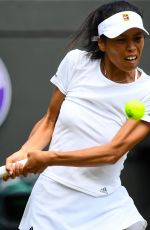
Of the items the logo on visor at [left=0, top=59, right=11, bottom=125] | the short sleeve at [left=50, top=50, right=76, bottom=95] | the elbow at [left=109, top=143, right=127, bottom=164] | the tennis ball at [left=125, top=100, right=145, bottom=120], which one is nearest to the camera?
the tennis ball at [left=125, top=100, right=145, bottom=120]

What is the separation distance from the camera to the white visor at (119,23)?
9.80ft

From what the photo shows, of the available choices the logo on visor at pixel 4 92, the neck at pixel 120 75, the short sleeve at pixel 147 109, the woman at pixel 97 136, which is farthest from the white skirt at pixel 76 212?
the logo on visor at pixel 4 92

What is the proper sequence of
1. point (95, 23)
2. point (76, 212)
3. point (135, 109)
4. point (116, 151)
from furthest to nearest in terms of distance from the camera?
point (95, 23) < point (76, 212) < point (116, 151) < point (135, 109)

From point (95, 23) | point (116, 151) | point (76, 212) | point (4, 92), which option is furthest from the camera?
point (4, 92)

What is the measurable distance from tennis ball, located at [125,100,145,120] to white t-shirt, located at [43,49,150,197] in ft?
0.28

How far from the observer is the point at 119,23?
3006mm

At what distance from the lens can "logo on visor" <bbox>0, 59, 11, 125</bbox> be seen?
14.5ft

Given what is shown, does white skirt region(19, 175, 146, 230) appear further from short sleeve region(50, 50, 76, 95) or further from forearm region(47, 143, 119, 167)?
short sleeve region(50, 50, 76, 95)

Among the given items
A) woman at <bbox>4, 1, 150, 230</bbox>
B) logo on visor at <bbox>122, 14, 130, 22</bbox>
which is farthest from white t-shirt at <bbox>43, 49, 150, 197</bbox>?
logo on visor at <bbox>122, 14, 130, 22</bbox>

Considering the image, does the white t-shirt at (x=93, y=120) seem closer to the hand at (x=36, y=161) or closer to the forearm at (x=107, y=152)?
the forearm at (x=107, y=152)

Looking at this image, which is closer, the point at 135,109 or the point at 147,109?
the point at 135,109

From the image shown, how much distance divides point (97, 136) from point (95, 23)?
49cm

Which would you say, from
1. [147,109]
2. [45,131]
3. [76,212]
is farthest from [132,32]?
[76,212]

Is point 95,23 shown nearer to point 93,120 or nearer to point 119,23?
point 119,23
